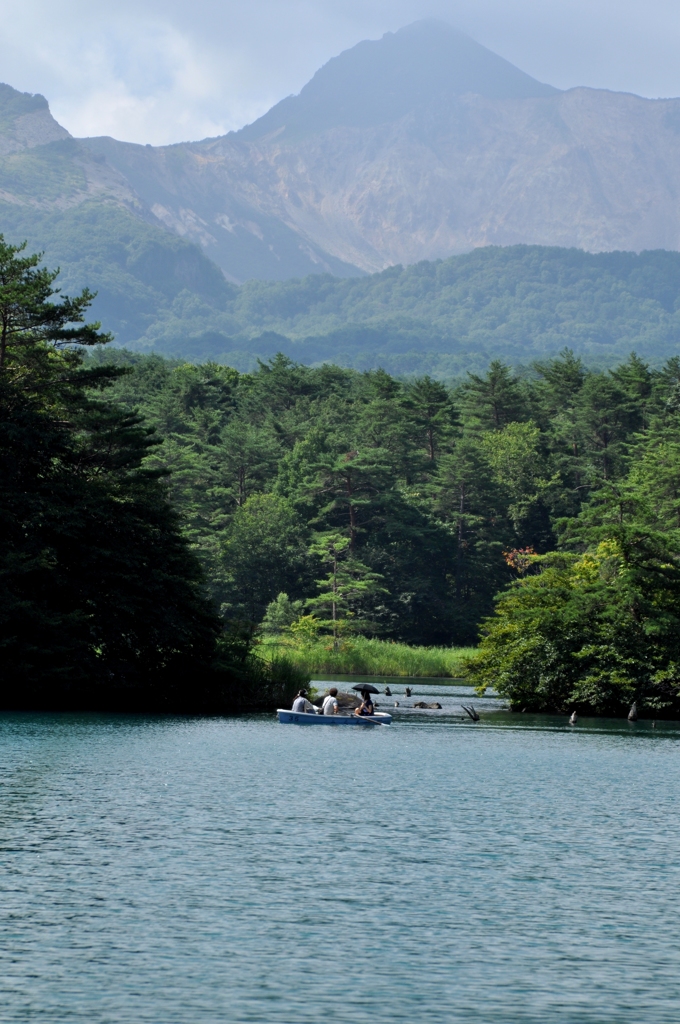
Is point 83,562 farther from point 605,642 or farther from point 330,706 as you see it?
point 605,642

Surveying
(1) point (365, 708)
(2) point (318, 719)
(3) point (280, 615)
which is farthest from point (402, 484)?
(2) point (318, 719)

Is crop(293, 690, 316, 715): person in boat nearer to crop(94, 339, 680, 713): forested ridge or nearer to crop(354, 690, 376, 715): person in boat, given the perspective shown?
crop(354, 690, 376, 715): person in boat

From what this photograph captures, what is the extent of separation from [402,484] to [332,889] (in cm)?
9457

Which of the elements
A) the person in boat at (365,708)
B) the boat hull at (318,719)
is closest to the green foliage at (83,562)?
the boat hull at (318,719)

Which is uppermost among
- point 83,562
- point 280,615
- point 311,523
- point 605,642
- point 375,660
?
point 311,523

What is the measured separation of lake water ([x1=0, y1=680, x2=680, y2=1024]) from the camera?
1334 centimetres

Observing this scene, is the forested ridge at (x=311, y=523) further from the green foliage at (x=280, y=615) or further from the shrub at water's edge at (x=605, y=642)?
the green foliage at (x=280, y=615)

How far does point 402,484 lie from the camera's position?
4424 inches

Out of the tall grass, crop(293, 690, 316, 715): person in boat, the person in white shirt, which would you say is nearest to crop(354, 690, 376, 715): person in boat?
the person in white shirt

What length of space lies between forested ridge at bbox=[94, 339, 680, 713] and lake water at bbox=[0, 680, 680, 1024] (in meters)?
47.9

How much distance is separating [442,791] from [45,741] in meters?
12.6

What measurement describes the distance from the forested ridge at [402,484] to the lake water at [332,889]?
47935 millimetres

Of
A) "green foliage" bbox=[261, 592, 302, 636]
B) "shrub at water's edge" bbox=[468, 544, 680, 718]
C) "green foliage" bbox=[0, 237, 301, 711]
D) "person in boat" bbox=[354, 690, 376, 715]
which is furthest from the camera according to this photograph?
"green foliage" bbox=[261, 592, 302, 636]

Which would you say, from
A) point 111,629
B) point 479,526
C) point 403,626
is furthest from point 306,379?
point 111,629
